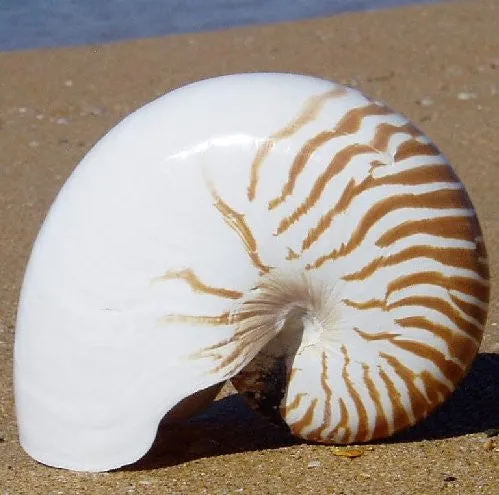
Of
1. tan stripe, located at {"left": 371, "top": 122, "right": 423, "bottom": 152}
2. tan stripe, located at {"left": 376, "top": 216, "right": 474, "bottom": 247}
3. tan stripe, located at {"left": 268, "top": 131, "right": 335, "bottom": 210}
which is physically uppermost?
tan stripe, located at {"left": 371, "top": 122, "right": 423, "bottom": 152}

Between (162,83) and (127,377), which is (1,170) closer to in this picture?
(162,83)

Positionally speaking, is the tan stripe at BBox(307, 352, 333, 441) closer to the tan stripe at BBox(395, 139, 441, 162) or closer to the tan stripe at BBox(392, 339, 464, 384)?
the tan stripe at BBox(392, 339, 464, 384)

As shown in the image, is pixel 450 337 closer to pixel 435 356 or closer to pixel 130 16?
pixel 435 356

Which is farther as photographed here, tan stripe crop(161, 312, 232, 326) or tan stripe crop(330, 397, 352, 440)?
tan stripe crop(330, 397, 352, 440)

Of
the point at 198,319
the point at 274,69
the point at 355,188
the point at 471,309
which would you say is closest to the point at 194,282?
the point at 198,319

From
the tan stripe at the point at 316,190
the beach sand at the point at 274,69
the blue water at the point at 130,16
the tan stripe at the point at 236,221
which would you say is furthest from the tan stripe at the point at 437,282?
the blue water at the point at 130,16

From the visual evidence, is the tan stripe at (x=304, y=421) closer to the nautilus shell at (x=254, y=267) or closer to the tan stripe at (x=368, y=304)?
the nautilus shell at (x=254, y=267)

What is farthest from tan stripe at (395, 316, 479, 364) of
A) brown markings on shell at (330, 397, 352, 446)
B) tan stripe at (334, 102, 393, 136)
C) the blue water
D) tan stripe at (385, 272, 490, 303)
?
the blue water
